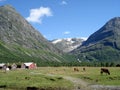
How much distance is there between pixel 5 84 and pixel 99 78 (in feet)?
92.5

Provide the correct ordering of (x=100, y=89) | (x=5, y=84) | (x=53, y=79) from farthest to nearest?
(x=53, y=79)
(x=5, y=84)
(x=100, y=89)

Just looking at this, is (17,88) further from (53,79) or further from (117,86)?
(117,86)

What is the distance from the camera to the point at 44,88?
75188 mm

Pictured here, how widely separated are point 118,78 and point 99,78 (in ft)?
18.6

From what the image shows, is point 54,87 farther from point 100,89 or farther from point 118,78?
point 118,78

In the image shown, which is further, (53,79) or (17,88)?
(53,79)

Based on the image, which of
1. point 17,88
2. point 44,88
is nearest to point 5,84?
point 17,88

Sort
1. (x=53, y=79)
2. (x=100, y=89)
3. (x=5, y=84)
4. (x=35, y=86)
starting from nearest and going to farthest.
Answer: (x=100, y=89), (x=35, y=86), (x=5, y=84), (x=53, y=79)

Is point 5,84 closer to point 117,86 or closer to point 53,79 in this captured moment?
point 53,79

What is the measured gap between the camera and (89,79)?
91.8m

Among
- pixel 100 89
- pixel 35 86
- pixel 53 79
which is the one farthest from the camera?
pixel 53 79

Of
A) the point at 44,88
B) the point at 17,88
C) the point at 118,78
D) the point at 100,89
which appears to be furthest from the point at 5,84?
the point at 118,78

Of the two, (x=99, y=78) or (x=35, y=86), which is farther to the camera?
(x=99, y=78)

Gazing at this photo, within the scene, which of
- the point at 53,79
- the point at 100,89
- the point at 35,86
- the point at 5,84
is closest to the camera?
the point at 100,89
